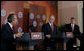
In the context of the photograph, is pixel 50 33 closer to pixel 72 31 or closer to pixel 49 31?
pixel 49 31

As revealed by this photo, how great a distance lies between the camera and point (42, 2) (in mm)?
5324

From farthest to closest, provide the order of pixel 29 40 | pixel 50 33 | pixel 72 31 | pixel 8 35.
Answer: pixel 72 31, pixel 50 33, pixel 29 40, pixel 8 35

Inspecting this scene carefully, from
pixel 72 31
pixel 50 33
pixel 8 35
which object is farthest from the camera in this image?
pixel 72 31

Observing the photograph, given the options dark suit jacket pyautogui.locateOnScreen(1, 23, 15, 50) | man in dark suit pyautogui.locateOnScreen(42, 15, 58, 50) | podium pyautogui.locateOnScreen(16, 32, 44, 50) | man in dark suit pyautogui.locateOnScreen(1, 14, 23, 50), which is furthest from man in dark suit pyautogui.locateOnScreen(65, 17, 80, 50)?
dark suit jacket pyautogui.locateOnScreen(1, 23, 15, 50)

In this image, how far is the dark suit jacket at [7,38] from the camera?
4137mm

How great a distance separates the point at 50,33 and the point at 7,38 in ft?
4.29

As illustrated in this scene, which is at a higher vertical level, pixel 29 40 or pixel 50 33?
pixel 50 33

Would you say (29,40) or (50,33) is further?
(50,33)

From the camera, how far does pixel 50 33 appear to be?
16.1 feet

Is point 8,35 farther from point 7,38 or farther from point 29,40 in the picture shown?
point 29,40

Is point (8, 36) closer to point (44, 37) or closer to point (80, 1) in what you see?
point (44, 37)

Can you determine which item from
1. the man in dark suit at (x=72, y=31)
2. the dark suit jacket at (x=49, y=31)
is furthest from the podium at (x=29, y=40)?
the man in dark suit at (x=72, y=31)

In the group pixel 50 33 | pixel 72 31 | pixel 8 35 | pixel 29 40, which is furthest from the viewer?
pixel 72 31

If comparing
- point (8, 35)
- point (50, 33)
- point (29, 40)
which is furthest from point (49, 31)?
point (8, 35)
